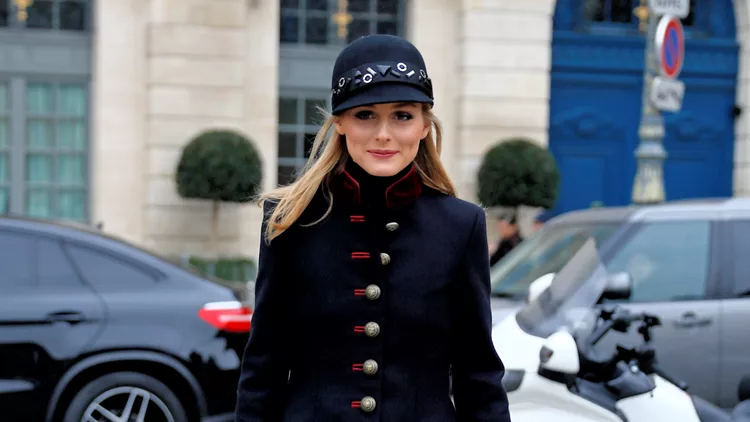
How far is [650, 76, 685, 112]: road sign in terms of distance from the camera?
27.8ft

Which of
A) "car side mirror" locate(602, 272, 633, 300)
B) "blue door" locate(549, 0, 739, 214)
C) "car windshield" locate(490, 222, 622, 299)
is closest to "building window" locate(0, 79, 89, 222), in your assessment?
"blue door" locate(549, 0, 739, 214)

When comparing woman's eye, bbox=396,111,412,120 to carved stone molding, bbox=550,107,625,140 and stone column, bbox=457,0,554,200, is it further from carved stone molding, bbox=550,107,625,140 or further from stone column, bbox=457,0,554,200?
carved stone molding, bbox=550,107,625,140

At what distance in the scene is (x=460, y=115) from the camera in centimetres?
1262

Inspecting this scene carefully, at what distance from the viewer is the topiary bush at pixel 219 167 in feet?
36.8

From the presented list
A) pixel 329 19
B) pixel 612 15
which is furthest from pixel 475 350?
pixel 612 15

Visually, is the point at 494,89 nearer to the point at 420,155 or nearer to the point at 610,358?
the point at 610,358

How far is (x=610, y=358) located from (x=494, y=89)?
9.48m

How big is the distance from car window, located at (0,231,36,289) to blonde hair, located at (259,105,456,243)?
12.4 feet

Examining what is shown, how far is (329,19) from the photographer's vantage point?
41.8 ft

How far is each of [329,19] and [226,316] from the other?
7709mm

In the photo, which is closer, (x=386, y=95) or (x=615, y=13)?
(x=386, y=95)

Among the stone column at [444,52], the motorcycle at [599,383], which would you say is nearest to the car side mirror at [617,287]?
the motorcycle at [599,383]

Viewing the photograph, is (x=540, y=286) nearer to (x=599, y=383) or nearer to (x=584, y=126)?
(x=599, y=383)

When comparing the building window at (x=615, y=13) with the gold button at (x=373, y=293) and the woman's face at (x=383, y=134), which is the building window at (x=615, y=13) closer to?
the woman's face at (x=383, y=134)
